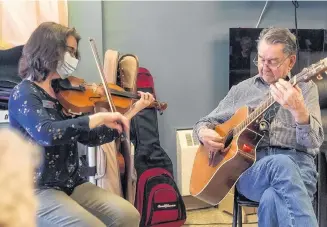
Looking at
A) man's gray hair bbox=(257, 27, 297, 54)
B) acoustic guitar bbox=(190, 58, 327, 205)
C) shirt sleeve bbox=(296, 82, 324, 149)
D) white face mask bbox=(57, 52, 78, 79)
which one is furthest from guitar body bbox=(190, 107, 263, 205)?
white face mask bbox=(57, 52, 78, 79)

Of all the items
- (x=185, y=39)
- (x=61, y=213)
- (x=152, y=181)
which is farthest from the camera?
(x=185, y=39)

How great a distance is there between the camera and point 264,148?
69.4 inches

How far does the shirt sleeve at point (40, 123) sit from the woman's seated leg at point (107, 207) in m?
0.20

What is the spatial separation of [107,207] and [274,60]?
0.82 m

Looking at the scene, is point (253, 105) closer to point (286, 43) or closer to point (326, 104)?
point (286, 43)

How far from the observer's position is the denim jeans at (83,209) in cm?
142

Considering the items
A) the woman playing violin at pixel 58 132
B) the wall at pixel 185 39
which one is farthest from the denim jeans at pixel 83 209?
the wall at pixel 185 39

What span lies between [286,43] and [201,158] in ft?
1.84

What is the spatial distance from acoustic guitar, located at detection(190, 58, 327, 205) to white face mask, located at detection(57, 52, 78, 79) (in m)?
0.63

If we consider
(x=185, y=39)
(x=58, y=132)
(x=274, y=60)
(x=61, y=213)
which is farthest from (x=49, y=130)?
(x=185, y=39)

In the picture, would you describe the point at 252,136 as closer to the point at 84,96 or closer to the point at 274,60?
the point at 274,60

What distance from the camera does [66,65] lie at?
63.6 inches

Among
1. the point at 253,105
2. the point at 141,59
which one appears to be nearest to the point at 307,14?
the point at 141,59

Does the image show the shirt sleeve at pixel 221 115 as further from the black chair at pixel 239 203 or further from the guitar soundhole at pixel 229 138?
the black chair at pixel 239 203
